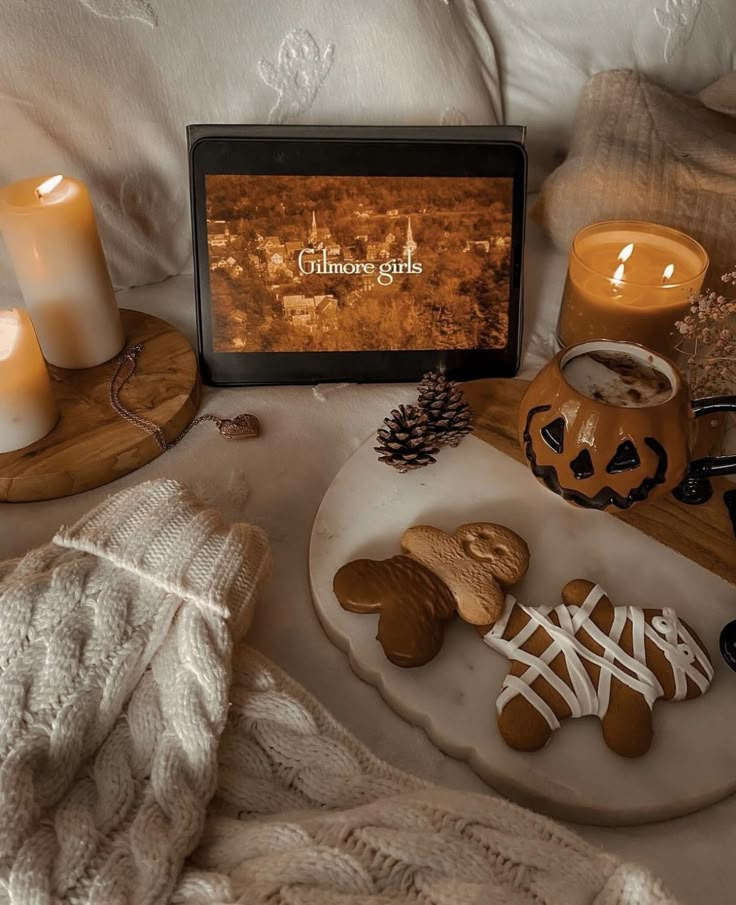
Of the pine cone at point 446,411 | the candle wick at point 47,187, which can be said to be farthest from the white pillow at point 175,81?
the pine cone at point 446,411

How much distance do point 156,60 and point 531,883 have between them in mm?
812

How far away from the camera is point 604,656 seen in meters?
0.62

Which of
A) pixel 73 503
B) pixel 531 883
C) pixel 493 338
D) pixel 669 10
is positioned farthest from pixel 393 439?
pixel 669 10

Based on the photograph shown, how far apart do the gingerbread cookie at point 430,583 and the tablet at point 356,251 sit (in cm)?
26

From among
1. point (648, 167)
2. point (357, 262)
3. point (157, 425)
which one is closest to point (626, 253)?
point (648, 167)

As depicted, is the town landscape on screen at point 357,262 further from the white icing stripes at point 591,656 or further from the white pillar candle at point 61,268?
the white icing stripes at point 591,656

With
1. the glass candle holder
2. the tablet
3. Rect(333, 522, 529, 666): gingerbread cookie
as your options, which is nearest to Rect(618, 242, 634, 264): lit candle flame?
the glass candle holder

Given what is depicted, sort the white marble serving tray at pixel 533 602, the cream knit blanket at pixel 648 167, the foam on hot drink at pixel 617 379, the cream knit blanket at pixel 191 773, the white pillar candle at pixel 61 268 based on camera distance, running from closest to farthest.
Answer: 1. the cream knit blanket at pixel 191 773
2. the white marble serving tray at pixel 533 602
3. the foam on hot drink at pixel 617 379
4. the white pillar candle at pixel 61 268
5. the cream knit blanket at pixel 648 167

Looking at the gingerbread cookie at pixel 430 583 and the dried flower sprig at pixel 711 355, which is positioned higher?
the dried flower sprig at pixel 711 355

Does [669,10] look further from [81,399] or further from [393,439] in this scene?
→ [81,399]

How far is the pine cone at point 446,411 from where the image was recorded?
31.4 inches

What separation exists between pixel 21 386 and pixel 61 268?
0.43 ft

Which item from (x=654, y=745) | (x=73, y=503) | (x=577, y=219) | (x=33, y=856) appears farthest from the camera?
(x=577, y=219)

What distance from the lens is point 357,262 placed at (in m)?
0.85
